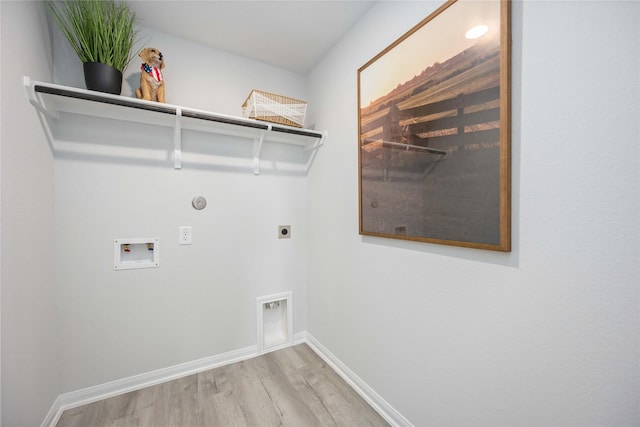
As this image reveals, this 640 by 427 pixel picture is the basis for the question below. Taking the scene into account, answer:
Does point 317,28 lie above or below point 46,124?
above

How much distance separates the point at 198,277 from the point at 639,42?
7.44ft

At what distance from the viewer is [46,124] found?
1.35m

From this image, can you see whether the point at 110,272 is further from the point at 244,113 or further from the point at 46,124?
the point at 244,113

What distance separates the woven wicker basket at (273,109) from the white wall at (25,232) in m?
1.07

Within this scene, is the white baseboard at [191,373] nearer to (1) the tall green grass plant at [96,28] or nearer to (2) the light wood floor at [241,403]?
(2) the light wood floor at [241,403]

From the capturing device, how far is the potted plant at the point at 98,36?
50.5 inches

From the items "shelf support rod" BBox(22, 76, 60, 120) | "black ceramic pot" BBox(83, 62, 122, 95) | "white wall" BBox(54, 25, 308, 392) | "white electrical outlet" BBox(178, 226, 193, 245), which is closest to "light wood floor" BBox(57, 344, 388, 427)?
"white wall" BBox(54, 25, 308, 392)

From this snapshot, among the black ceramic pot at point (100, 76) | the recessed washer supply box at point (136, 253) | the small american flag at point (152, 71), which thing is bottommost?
the recessed washer supply box at point (136, 253)

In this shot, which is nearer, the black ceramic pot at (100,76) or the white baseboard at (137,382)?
the black ceramic pot at (100,76)

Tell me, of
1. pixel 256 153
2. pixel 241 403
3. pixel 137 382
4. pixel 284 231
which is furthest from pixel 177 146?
pixel 241 403

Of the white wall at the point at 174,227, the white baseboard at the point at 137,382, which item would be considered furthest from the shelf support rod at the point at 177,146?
the white baseboard at the point at 137,382

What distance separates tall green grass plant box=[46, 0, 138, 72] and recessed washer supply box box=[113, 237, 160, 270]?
1.03m

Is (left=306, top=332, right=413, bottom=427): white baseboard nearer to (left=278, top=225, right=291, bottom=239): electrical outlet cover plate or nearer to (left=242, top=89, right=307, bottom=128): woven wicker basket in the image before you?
(left=278, top=225, right=291, bottom=239): electrical outlet cover plate

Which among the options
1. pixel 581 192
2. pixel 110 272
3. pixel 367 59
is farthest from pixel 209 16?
pixel 581 192
